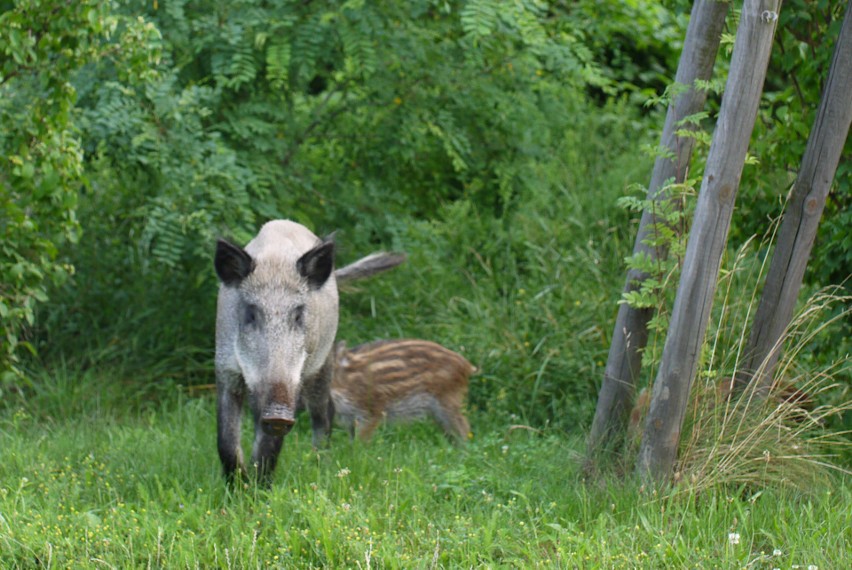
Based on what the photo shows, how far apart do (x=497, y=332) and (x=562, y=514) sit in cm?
307

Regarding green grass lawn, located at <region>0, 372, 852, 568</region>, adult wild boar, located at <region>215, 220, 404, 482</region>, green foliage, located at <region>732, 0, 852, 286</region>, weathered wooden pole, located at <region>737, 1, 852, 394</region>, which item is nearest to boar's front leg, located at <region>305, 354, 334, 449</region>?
green grass lawn, located at <region>0, 372, 852, 568</region>

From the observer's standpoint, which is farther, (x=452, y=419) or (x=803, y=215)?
(x=452, y=419)

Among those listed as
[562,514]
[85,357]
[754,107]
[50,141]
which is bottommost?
[85,357]

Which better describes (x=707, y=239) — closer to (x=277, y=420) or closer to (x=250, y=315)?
(x=277, y=420)

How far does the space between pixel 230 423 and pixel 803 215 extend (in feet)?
10.0

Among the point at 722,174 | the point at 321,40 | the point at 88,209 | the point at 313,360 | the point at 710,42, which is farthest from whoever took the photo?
the point at 88,209

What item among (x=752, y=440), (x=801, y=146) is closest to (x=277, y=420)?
(x=752, y=440)

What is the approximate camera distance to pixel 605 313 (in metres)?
7.66

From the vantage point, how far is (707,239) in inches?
195

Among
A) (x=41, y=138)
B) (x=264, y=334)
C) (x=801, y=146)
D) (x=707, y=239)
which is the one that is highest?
(x=801, y=146)

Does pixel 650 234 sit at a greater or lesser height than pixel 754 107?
lesser

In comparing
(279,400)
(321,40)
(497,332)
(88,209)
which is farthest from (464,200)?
(279,400)

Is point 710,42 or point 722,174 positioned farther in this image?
point 710,42

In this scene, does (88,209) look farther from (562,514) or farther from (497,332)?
(562,514)
